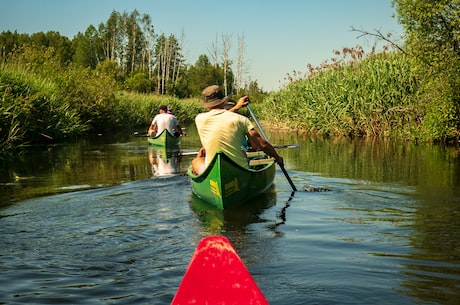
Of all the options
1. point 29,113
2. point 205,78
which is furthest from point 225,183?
point 205,78

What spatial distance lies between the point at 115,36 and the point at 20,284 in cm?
7969

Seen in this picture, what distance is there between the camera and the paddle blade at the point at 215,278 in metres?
2.73

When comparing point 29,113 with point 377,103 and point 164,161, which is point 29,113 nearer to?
point 164,161

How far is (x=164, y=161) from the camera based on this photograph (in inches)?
590

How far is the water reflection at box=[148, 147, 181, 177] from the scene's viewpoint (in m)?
12.3

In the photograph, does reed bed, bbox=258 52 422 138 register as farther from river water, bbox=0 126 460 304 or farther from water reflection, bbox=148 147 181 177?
river water, bbox=0 126 460 304

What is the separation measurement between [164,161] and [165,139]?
2.69 meters

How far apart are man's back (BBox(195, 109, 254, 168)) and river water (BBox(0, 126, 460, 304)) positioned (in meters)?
0.85

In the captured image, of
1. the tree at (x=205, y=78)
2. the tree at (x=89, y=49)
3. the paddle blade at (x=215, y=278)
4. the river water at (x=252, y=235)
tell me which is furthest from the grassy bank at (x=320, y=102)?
the tree at (x=89, y=49)

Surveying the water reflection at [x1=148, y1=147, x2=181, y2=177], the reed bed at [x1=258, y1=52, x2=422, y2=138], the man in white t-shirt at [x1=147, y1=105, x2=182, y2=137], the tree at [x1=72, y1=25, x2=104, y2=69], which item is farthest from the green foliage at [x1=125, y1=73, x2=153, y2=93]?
the water reflection at [x1=148, y1=147, x2=181, y2=177]

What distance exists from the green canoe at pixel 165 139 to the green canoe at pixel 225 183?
8893mm

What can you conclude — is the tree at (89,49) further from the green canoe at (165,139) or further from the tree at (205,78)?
the green canoe at (165,139)

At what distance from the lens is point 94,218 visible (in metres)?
7.44

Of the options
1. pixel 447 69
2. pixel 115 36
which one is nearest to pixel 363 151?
pixel 447 69
